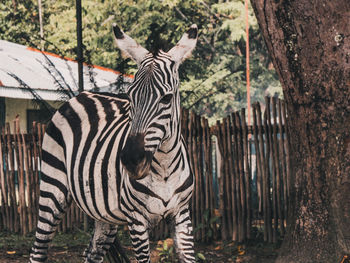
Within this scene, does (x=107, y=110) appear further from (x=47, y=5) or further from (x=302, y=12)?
(x=47, y=5)

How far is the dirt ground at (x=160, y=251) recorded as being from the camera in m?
6.86

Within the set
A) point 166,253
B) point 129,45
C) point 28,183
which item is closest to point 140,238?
point 129,45

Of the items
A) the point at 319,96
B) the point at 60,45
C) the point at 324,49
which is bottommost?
the point at 319,96

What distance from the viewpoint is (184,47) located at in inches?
151

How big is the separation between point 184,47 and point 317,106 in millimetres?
1341

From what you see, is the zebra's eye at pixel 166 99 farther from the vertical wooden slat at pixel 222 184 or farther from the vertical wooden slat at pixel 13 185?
A: the vertical wooden slat at pixel 13 185

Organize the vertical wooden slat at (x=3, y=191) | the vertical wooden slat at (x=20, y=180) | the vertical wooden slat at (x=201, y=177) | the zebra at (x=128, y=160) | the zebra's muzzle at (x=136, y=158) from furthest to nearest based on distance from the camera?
the vertical wooden slat at (x=3, y=191)
the vertical wooden slat at (x=20, y=180)
the vertical wooden slat at (x=201, y=177)
the zebra at (x=128, y=160)
the zebra's muzzle at (x=136, y=158)

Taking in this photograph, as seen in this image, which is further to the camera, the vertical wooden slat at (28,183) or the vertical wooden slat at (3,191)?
the vertical wooden slat at (3,191)

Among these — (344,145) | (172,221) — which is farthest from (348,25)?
(172,221)

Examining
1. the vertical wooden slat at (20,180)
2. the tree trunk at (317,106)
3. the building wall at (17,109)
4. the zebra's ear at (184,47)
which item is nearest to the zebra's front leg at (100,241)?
the tree trunk at (317,106)

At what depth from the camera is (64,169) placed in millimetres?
4848

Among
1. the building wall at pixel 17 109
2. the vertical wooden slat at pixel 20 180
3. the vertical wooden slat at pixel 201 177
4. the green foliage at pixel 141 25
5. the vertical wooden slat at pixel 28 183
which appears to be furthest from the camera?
the green foliage at pixel 141 25

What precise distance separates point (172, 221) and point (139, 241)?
0.30 m

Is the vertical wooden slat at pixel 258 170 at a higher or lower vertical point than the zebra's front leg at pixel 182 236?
higher
